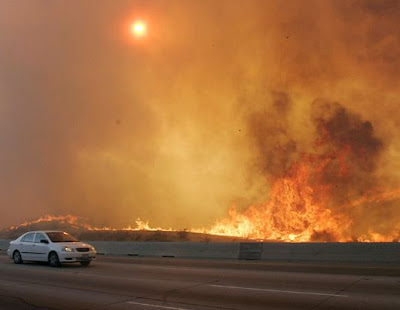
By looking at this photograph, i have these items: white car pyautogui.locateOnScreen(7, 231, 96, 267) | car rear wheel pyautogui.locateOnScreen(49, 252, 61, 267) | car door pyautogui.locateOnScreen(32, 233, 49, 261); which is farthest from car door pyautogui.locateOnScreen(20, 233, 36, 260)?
car rear wheel pyautogui.locateOnScreen(49, 252, 61, 267)

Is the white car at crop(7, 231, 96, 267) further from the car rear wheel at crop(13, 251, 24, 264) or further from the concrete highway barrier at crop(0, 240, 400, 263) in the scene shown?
the concrete highway barrier at crop(0, 240, 400, 263)

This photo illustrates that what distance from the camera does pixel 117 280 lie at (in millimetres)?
11688

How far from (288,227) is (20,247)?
1609 centimetres

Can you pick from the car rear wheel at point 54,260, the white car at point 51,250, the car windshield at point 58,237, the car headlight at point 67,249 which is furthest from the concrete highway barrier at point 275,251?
the car rear wheel at point 54,260

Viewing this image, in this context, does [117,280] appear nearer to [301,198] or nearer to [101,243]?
[101,243]

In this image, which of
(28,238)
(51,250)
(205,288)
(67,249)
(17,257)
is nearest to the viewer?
(205,288)

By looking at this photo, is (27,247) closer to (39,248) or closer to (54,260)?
(39,248)

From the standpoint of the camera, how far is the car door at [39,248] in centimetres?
1616

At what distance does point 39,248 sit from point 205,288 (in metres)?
8.94

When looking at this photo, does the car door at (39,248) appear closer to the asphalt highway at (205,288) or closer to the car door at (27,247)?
the car door at (27,247)

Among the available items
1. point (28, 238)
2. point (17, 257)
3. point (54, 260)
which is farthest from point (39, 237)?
point (17, 257)

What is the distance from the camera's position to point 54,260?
51.5ft

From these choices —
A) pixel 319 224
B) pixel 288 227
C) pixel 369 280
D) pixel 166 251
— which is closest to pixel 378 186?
pixel 319 224

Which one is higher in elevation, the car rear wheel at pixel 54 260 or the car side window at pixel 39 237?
the car side window at pixel 39 237
